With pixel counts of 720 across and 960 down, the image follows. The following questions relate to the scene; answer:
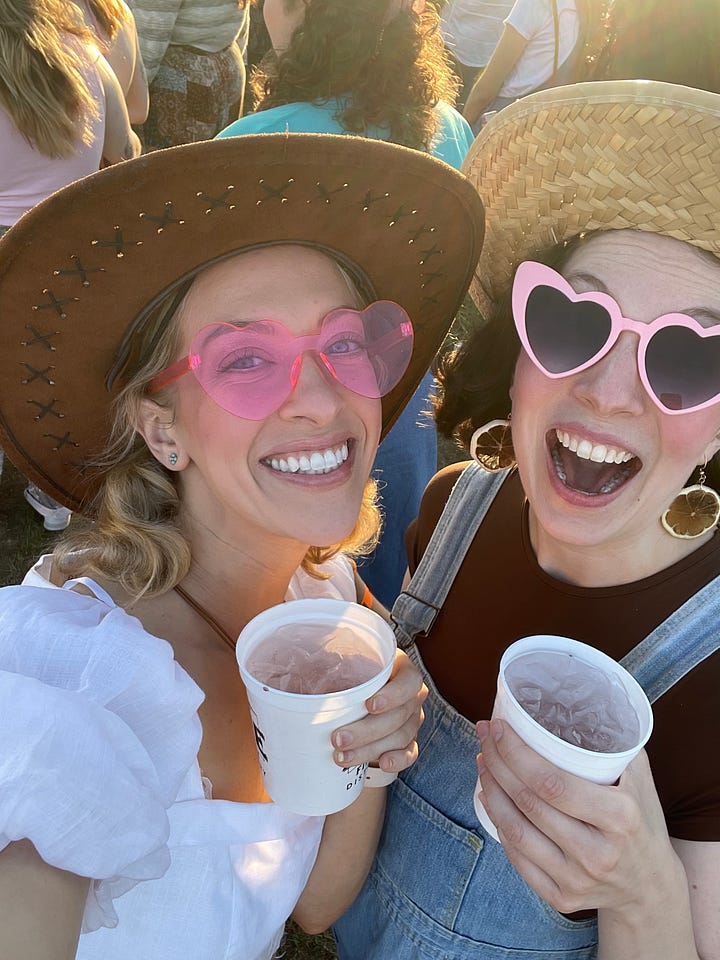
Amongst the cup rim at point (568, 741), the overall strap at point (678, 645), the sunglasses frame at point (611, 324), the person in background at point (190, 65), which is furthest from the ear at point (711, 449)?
the person in background at point (190, 65)

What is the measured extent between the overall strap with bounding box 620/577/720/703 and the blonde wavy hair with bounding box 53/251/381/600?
1.06 m

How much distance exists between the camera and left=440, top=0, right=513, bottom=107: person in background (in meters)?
7.26

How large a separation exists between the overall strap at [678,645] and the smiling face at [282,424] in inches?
27.7

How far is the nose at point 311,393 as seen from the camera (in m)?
1.55

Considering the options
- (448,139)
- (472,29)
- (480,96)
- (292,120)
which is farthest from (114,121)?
(472,29)

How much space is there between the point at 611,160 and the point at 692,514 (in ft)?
2.57

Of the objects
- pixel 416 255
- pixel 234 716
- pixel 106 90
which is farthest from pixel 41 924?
pixel 106 90

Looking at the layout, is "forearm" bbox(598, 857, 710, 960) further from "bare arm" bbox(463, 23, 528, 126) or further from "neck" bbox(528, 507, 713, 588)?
"bare arm" bbox(463, 23, 528, 126)

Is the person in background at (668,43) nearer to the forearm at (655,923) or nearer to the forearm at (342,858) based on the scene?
the forearm at (655,923)

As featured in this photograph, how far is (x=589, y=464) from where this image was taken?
5.33ft

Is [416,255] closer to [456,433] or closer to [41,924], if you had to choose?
[456,433]

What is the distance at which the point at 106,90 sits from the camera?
12.1ft

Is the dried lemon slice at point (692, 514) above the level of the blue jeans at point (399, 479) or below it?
above

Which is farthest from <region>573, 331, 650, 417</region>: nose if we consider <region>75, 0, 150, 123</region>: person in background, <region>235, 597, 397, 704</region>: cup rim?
<region>75, 0, 150, 123</region>: person in background
